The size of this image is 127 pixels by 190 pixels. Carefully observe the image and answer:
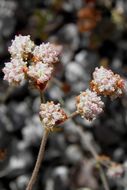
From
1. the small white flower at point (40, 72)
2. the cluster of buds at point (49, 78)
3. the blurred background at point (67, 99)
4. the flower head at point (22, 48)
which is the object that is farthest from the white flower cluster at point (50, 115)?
the blurred background at point (67, 99)

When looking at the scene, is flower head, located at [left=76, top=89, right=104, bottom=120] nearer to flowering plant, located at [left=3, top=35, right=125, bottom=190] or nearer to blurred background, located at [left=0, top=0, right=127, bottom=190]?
flowering plant, located at [left=3, top=35, right=125, bottom=190]

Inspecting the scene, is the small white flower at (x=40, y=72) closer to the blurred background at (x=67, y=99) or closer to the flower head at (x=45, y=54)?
the flower head at (x=45, y=54)

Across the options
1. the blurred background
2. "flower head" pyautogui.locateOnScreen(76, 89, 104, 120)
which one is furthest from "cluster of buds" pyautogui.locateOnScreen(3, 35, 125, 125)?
the blurred background

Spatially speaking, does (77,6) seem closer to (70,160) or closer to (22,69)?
(70,160)

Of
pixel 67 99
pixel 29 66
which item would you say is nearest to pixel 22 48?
pixel 29 66

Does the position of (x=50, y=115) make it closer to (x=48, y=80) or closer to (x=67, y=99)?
(x=48, y=80)

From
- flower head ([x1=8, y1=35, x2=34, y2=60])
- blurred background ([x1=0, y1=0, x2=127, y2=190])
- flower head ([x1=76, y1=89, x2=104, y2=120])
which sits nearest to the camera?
flower head ([x1=76, y1=89, x2=104, y2=120])
